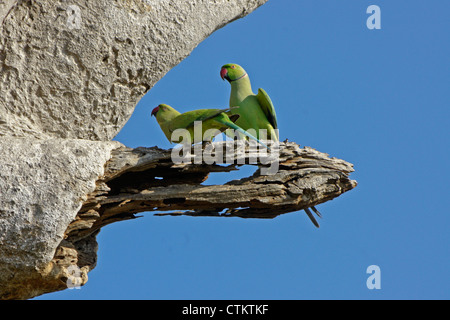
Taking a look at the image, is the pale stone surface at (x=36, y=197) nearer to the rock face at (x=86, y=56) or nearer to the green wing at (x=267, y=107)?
the rock face at (x=86, y=56)

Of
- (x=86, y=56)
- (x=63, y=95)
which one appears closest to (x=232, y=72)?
(x=86, y=56)

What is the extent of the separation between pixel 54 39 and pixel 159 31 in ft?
2.93

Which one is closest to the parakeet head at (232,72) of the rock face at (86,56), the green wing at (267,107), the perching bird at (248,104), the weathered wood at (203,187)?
the perching bird at (248,104)

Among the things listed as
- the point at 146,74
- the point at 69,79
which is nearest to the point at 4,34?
the point at 69,79

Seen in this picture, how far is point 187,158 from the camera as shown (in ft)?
16.6

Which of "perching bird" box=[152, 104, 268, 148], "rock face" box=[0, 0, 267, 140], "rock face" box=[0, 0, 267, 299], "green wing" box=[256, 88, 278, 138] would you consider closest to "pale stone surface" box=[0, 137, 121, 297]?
"rock face" box=[0, 0, 267, 299]

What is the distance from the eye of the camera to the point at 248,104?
232 inches

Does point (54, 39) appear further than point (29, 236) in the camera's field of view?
Yes

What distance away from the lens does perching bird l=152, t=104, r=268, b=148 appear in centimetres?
508

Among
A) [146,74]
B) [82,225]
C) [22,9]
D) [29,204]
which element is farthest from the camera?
[146,74]

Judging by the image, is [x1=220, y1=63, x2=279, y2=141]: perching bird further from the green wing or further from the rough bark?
the rough bark

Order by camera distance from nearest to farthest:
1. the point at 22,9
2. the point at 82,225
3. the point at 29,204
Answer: the point at 29,204 → the point at 82,225 → the point at 22,9

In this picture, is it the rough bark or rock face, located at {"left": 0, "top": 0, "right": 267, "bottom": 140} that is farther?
rock face, located at {"left": 0, "top": 0, "right": 267, "bottom": 140}

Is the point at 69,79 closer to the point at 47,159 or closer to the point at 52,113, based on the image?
the point at 52,113
